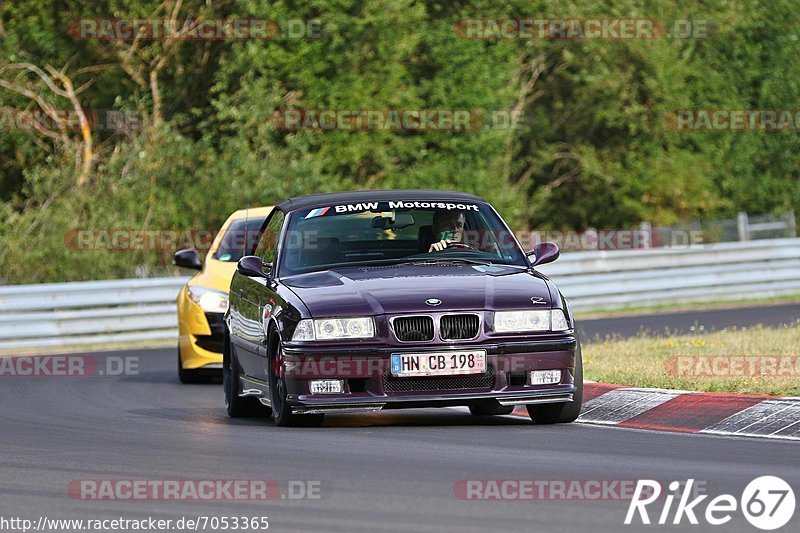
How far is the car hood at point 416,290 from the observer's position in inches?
426

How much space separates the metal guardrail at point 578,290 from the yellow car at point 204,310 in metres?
6.43

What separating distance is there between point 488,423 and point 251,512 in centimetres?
419

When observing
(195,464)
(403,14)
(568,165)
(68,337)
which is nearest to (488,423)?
(195,464)

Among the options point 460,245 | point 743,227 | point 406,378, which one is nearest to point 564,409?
point 406,378

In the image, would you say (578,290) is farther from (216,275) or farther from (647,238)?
(216,275)

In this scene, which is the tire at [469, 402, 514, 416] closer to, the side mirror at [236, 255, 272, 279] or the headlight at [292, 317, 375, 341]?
the side mirror at [236, 255, 272, 279]

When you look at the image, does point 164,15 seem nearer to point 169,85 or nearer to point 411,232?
point 169,85

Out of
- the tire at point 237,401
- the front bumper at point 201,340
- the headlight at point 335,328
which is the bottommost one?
the front bumper at point 201,340

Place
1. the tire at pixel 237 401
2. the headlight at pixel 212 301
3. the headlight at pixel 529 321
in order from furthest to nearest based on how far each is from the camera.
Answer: the headlight at pixel 212 301 → the tire at pixel 237 401 → the headlight at pixel 529 321

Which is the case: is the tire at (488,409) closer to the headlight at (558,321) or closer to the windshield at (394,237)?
the windshield at (394,237)

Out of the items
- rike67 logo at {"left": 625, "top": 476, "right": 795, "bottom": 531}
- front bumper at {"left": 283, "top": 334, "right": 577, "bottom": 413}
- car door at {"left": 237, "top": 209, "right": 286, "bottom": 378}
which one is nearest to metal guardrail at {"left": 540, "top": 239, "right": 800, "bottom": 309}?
car door at {"left": 237, "top": 209, "right": 286, "bottom": 378}

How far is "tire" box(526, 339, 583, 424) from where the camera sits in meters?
11.2

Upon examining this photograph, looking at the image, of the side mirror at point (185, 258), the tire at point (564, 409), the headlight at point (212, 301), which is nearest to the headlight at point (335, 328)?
the tire at point (564, 409)

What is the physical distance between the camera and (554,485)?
8.26 m
